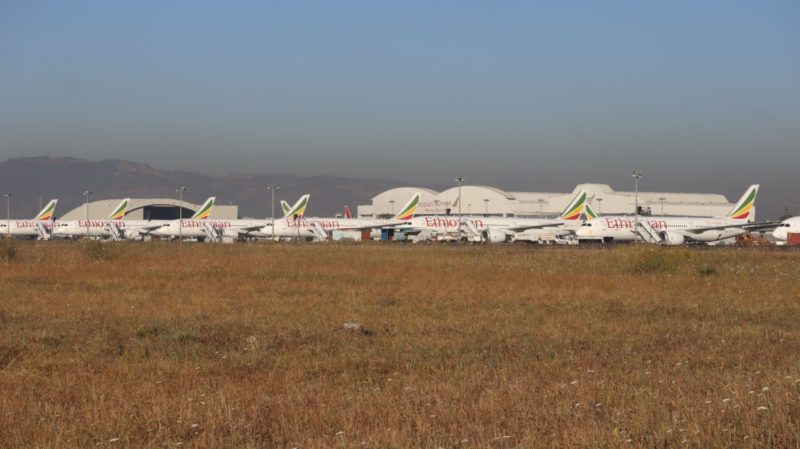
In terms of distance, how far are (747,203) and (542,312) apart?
75.8m

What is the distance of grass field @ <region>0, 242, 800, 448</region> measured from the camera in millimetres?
8273

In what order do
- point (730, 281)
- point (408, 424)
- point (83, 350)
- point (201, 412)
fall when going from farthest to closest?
point (730, 281)
point (83, 350)
point (201, 412)
point (408, 424)

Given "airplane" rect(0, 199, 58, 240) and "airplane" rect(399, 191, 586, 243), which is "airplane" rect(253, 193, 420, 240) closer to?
"airplane" rect(399, 191, 586, 243)

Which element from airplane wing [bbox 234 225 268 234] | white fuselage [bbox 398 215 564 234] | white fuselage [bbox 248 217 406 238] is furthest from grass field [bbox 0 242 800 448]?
airplane wing [bbox 234 225 268 234]

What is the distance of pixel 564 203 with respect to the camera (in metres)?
154

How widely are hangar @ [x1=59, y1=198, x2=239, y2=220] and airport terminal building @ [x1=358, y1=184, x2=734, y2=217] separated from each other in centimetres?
3813

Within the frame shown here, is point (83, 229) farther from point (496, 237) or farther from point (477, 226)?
point (496, 237)

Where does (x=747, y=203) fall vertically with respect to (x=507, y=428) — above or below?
above

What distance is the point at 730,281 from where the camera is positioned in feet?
98.4

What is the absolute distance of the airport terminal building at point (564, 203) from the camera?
149m

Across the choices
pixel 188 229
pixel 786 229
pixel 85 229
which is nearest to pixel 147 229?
pixel 188 229

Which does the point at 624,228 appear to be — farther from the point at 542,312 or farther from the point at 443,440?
the point at 443,440

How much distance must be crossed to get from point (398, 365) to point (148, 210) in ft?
551

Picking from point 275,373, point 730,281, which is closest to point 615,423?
point 275,373
